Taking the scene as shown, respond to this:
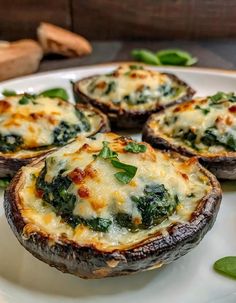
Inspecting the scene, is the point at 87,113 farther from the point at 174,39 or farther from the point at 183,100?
the point at 174,39

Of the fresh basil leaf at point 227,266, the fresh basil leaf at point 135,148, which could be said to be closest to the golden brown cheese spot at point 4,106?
the fresh basil leaf at point 135,148

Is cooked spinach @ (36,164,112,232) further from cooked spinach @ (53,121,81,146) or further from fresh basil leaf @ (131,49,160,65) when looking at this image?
fresh basil leaf @ (131,49,160,65)

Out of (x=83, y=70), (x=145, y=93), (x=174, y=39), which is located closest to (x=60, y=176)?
(x=145, y=93)

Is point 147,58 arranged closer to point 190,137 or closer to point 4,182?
point 190,137

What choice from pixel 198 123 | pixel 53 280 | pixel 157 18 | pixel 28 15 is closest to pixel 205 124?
pixel 198 123

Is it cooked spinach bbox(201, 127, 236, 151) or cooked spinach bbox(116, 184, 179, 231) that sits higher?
cooked spinach bbox(116, 184, 179, 231)

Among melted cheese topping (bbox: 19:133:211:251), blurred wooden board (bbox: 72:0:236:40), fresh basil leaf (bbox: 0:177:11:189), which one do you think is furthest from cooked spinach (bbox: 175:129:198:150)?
blurred wooden board (bbox: 72:0:236:40)
